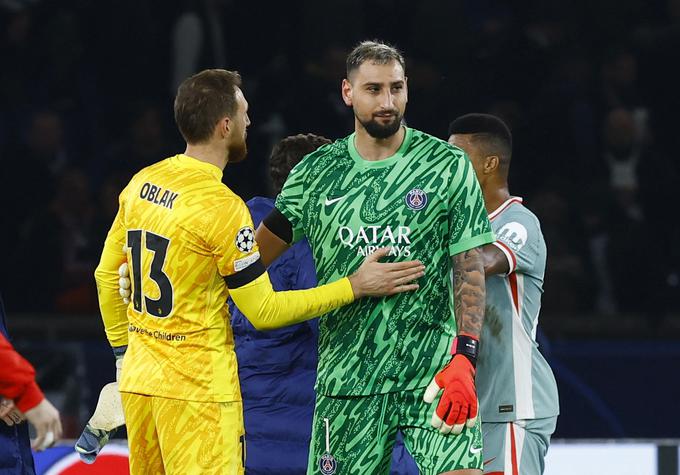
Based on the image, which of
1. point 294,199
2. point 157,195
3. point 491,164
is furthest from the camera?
point 491,164

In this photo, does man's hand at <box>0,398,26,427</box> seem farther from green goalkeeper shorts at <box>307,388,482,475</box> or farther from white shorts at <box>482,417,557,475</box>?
white shorts at <box>482,417,557,475</box>

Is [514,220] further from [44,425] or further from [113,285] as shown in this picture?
[44,425]

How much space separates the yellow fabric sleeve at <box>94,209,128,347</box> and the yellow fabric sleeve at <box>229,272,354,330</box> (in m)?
0.48

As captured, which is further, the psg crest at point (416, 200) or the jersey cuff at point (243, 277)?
the psg crest at point (416, 200)

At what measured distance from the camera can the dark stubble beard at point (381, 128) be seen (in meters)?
4.53

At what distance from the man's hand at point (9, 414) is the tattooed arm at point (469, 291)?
143 cm

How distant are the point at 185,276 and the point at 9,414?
72cm

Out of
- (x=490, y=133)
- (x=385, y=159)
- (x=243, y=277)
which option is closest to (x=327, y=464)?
(x=243, y=277)

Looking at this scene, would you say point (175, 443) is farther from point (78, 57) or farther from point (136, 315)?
point (78, 57)

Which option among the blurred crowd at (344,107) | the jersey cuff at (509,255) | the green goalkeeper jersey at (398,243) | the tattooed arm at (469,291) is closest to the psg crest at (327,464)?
the green goalkeeper jersey at (398,243)

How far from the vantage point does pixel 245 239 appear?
4.34m

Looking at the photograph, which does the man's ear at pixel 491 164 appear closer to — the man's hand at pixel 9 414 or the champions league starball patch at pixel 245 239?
the champions league starball patch at pixel 245 239

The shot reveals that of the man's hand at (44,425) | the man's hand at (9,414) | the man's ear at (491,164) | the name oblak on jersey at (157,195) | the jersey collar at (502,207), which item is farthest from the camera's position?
the man's ear at (491,164)

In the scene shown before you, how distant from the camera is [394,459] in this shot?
17.7 ft
